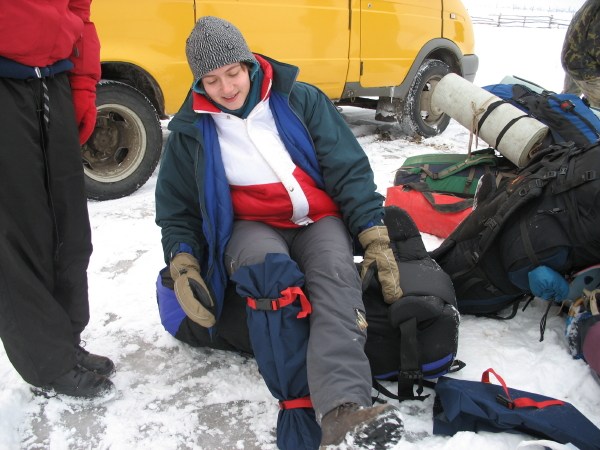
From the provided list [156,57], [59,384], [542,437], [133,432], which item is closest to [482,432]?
[542,437]

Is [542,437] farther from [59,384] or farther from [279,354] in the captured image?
[59,384]

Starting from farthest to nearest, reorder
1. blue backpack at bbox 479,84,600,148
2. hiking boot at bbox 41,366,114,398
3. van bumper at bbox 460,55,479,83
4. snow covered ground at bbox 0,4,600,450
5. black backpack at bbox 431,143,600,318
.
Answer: van bumper at bbox 460,55,479,83
blue backpack at bbox 479,84,600,148
black backpack at bbox 431,143,600,318
hiking boot at bbox 41,366,114,398
snow covered ground at bbox 0,4,600,450

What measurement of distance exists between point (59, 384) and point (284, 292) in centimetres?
101

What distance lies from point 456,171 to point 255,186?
194 centimetres

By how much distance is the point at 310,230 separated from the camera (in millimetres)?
2270

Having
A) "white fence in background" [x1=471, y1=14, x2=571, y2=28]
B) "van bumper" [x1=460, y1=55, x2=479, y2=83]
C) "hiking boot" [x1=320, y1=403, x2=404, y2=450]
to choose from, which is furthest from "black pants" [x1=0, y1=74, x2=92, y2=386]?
"white fence in background" [x1=471, y1=14, x2=571, y2=28]

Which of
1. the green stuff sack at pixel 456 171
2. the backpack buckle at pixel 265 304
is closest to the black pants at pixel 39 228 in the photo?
the backpack buckle at pixel 265 304

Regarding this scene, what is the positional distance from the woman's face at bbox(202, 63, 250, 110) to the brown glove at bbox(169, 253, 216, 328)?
731 millimetres

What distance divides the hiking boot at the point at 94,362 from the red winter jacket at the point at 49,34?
113cm

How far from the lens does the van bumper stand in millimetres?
6227

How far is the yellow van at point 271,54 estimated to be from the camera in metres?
3.76

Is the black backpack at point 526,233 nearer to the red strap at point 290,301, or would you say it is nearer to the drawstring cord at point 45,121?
the red strap at point 290,301

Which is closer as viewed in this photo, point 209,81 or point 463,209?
point 209,81

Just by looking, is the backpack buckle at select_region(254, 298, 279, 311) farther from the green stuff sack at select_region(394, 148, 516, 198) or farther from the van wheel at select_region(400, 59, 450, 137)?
the van wheel at select_region(400, 59, 450, 137)
